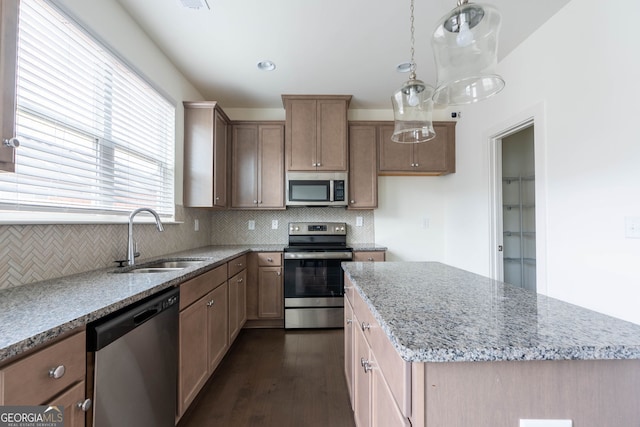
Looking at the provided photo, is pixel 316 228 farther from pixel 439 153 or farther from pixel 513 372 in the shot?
pixel 513 372

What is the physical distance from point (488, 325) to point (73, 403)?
4.10ft

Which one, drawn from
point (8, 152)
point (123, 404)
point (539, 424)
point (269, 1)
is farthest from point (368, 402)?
point (269, 1)

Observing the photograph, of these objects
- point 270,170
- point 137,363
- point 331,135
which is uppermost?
point 331,135

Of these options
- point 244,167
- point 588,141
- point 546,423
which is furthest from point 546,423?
point 244,167

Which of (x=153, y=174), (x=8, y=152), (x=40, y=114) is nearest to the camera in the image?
(x=8, y=152)

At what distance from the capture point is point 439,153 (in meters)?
3.30

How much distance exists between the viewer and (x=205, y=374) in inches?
71.5

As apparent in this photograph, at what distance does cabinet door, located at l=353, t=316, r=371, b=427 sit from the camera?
1.12m

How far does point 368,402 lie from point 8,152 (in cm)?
158

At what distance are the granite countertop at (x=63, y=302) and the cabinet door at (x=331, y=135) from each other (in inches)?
79.6

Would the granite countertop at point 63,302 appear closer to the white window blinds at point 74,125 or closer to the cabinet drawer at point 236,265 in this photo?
the white window blinds at point 74,125

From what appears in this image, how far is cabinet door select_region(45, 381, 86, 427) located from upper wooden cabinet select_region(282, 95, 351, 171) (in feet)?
8.38

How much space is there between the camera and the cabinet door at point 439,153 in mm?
3287

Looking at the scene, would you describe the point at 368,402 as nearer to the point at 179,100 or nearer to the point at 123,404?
the point at 123,404
